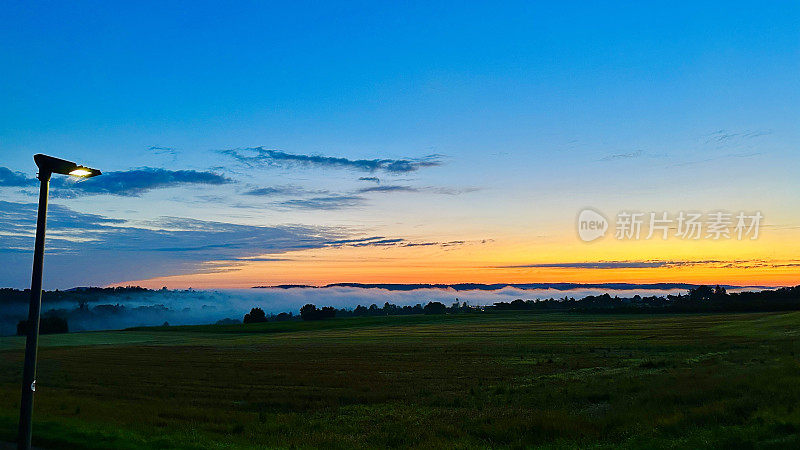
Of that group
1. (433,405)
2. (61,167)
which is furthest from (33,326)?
(433,405)

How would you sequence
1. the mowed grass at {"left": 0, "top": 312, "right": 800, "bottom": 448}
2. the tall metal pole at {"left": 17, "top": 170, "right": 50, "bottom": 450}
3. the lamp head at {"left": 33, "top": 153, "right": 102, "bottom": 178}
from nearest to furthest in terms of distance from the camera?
the tall metal pole at {"left": 17, "top": 170, "right": 50, "bottom": 450}
the lamp head at {"left": 33, "top": 153, "right": 102, "bottom": 178}
the mowed grass at {"left": 0, "top": 312, "right": 800, "bottom": 448}

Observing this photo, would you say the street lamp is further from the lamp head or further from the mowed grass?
the mowed grass

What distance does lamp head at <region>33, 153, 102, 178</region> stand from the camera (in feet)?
40.6

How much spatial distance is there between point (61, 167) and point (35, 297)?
3036mm

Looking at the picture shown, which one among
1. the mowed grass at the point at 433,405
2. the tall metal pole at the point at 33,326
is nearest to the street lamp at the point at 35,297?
the tall metal pole at the point at 33,326

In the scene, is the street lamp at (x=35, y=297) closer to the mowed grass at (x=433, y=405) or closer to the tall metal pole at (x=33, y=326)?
the tall metal pole at (x=33, y=326)

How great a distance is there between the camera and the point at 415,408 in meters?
26.5

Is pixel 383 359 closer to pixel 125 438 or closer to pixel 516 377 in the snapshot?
pixel 516 377

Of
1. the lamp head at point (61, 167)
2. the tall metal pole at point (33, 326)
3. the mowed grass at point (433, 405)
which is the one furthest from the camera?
the mowed grass at point (433, 405)

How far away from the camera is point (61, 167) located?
41.4 feet

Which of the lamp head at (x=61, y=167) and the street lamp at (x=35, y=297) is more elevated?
the lamp head at (x=61, y=167)

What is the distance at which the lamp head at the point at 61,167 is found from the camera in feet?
40.6

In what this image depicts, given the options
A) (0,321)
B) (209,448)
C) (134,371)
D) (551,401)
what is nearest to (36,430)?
(209,448)

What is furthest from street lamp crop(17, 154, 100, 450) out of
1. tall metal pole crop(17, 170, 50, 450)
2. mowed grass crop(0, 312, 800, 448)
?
mowed grass crop(0, 312, 800, 448)
